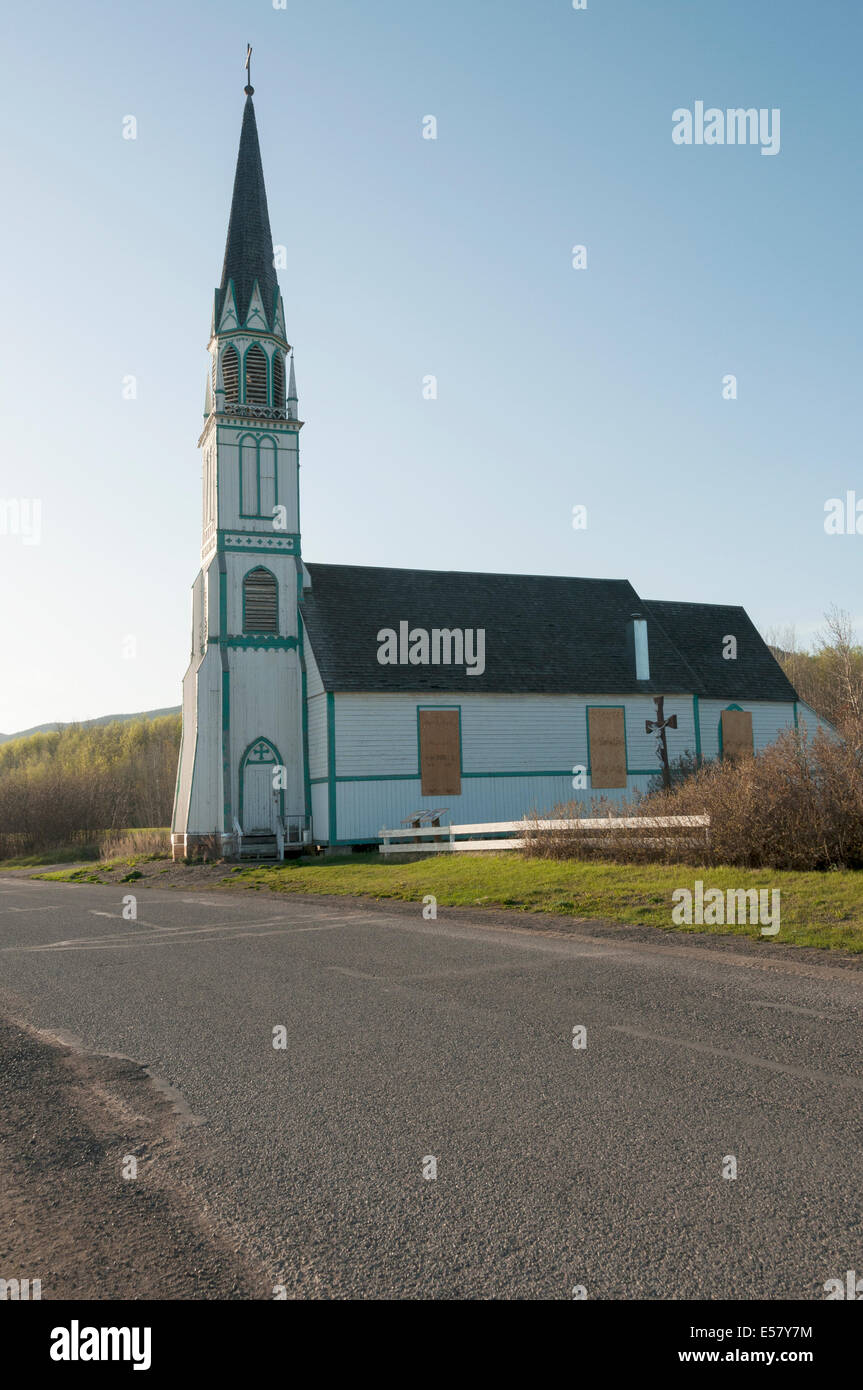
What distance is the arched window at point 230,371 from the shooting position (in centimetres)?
3362

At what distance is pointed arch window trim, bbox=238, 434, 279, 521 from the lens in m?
32.8

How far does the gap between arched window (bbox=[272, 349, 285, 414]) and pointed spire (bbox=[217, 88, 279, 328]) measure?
1.15 metres

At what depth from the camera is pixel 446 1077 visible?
577cm

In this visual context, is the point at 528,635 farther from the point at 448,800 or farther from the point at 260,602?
the point at 260,602

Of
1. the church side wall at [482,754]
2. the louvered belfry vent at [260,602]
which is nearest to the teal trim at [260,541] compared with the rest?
the louvered belfry vent at [260,602]

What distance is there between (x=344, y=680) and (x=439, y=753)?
3757mm

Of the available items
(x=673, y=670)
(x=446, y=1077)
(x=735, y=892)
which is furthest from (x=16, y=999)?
(x=673, y=670)

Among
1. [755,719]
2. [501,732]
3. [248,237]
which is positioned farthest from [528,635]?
[248,237]

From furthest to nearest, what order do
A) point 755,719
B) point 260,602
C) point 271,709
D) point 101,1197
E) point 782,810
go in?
point 755,719 → point 260,602 → point 271,709 → point 782,810 → point 101,1197

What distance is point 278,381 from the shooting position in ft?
112

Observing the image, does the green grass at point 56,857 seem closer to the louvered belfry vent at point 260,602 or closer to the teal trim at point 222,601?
the teal trim at point 222,601

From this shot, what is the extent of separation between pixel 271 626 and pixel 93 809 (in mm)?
28137

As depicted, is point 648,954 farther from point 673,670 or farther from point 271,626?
point 673,670

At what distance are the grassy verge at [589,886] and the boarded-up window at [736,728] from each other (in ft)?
53.4
